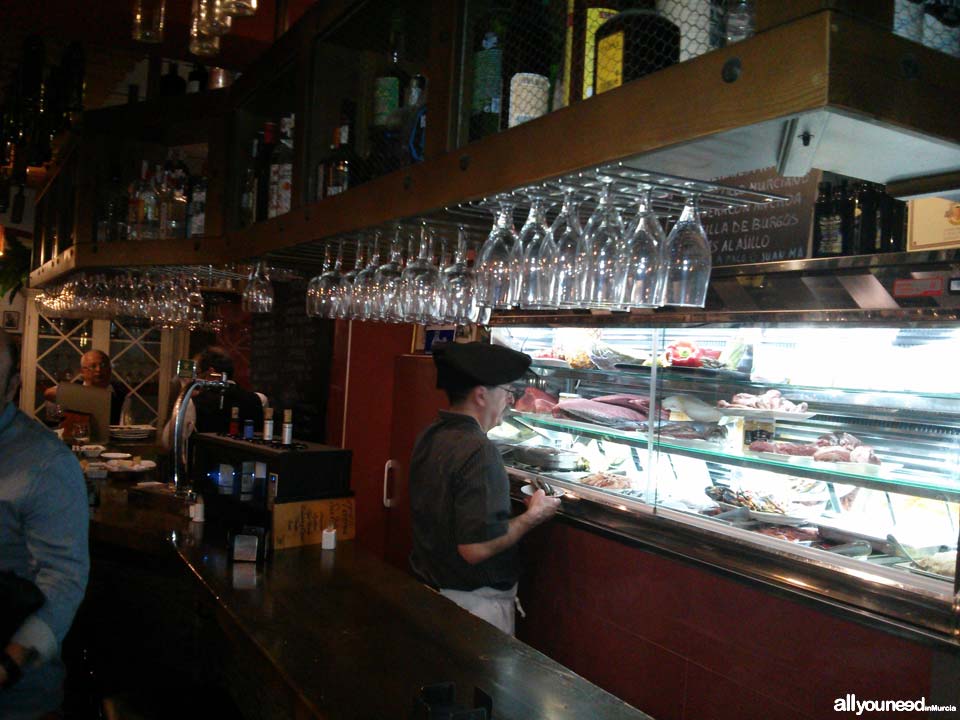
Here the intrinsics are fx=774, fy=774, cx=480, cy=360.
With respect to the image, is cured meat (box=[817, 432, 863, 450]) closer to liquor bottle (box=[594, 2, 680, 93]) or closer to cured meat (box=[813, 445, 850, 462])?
cured meat (box=[813, 445, 850, 462])

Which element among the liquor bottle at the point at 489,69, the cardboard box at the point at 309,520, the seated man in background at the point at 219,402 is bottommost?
the cardboard box at the point at 309,520

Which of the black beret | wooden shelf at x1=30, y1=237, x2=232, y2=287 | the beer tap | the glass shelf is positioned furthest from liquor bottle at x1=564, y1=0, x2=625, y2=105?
the beer tap

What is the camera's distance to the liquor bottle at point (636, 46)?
52.8 inches

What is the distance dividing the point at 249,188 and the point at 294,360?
291 centimetres

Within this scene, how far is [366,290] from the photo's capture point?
2.41 m

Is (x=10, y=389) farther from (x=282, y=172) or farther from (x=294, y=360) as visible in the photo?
(x=294, y=360)

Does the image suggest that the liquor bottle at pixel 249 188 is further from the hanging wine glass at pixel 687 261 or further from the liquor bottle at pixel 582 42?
the hanging wine glass at pixel 687 261

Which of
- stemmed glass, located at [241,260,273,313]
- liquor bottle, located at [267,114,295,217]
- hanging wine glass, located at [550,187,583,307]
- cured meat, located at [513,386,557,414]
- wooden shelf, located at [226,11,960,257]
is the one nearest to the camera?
wooden shelf, located at [226,11,960,257]

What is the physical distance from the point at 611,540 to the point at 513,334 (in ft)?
4.51

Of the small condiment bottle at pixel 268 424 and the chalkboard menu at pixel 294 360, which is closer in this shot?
the small condiment bottle at pixel 268 424

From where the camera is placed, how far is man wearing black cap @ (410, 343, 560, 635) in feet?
9.50

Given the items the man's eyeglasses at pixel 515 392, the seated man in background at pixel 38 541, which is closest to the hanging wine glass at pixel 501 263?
the seated man in background at pixel 38 541

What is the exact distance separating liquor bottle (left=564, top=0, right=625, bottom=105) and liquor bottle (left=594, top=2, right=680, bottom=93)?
0.18ft

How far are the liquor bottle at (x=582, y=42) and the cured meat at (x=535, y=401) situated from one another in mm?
2589
